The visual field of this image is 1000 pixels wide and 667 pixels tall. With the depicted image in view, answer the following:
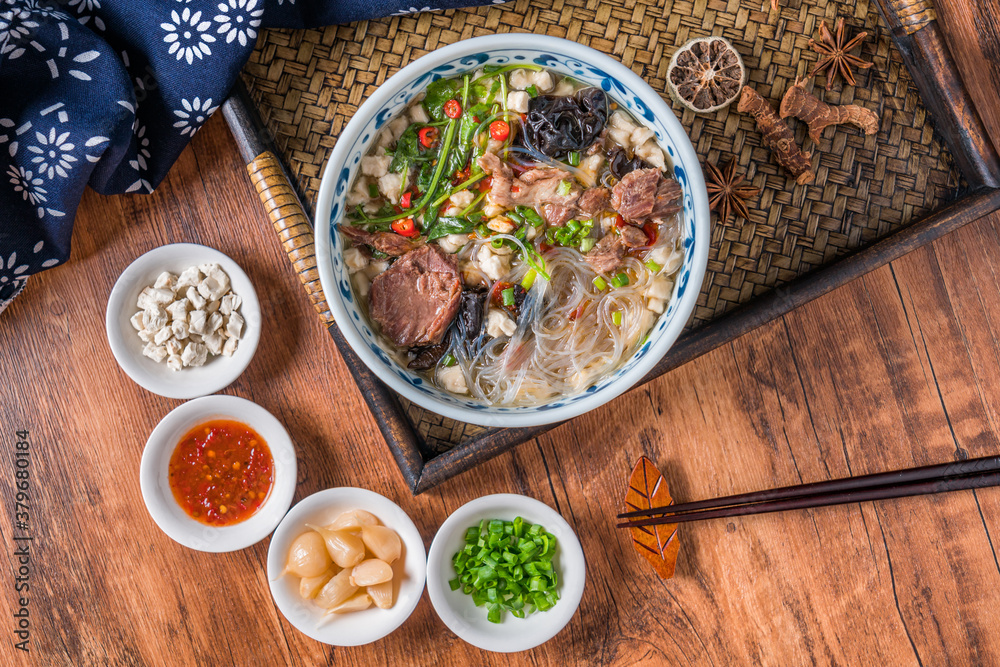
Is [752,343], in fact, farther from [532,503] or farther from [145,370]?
[145,370]

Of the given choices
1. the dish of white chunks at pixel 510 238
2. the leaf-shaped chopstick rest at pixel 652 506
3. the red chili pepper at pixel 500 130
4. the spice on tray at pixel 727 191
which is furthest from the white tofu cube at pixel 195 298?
the spice on tray at pixel 727 191

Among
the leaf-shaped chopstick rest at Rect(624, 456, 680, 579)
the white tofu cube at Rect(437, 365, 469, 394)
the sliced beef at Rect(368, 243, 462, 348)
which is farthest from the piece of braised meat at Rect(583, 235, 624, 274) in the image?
the leaf-shaped chopstick rest at Rect(624, 456, 680, 579)

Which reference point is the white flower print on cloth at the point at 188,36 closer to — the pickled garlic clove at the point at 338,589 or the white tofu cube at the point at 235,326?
the white tofu cube at the point at 235,326

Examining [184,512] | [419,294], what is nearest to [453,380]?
[419,294]

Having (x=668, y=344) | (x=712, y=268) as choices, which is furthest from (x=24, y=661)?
(x=712, y=268)

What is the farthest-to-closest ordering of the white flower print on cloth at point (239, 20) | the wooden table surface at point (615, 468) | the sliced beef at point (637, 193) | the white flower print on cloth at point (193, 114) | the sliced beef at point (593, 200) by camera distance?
the wooden table surface at point (615, 468)
the white flower print on cloth at point (193, 114)
the white flower print on cloth at point (239, 20)
the sliced beef at point (593, 200)
the sliced beef at point (637, 193)

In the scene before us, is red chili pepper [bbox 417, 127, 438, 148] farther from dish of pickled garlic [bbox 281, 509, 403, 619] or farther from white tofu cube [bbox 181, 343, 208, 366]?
dish of pickled garlic [bbox 281, 509, 403, 619]
